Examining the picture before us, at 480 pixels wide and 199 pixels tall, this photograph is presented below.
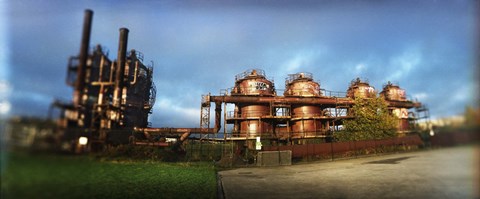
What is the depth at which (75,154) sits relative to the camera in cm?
167

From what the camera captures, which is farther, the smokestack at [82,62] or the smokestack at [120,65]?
the smokestack at [120,65]

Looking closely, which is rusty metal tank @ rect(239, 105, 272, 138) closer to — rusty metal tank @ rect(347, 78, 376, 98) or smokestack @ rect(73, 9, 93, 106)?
rusty metal tank @ rect(347, 78, 376, 98)

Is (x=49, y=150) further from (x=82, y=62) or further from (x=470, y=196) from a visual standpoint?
(x=470, y=196)

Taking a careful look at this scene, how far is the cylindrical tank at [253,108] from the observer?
37031mm

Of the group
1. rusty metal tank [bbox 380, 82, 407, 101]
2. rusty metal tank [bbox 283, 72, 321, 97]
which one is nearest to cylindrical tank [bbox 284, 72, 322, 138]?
rusty metal tank [bbox 283, 72, 321, 97]

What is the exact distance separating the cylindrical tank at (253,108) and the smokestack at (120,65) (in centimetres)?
3306

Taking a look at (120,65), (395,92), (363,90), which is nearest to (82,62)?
(120,65)

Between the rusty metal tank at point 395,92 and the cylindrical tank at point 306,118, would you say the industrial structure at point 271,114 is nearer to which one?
the cylindrical tank at point 306,118

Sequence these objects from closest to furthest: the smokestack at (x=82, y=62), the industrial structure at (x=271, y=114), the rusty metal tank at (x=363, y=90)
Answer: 1. the smokestack at (x=82, y=62)
2. the rusty metal tank at (x=363, y=90)
3. the industrial structure at (x=271, y=114)

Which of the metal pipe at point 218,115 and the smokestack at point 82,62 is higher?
the metal pipe at point 218,115

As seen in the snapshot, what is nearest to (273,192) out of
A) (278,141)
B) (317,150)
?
(317,150)

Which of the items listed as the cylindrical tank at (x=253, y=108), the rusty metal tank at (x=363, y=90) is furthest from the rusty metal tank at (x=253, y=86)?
the rusty metal tank at (x=363, y=90)

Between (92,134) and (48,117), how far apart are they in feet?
2.54

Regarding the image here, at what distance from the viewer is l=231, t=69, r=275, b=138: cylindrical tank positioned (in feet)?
121
